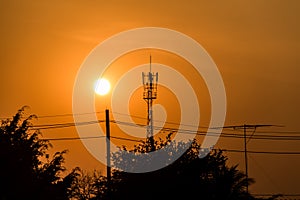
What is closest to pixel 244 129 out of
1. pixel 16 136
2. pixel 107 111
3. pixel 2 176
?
pixel 107 111

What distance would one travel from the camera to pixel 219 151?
5278 centimetres

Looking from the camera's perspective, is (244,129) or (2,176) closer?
(2,176)

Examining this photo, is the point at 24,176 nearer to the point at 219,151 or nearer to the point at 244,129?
the point at 219,151

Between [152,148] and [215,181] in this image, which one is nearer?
[215,181]

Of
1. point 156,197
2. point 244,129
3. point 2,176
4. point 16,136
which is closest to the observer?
point 156,197

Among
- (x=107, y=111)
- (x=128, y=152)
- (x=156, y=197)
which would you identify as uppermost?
(x=107, y=111)

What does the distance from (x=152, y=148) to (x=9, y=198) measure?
7991mm

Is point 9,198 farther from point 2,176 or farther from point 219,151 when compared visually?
point 219,151

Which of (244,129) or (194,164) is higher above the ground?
(244,129)

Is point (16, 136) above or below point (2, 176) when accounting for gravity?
above

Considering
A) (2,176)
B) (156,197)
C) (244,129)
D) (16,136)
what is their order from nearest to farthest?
1. (156,197)
2. (2,176)
3. (16,136)
4. (244,129)

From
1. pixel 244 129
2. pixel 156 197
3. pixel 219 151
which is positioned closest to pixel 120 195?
pixel 156 197

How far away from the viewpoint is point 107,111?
63.1 meters

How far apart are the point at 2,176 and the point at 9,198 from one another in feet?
6.33
